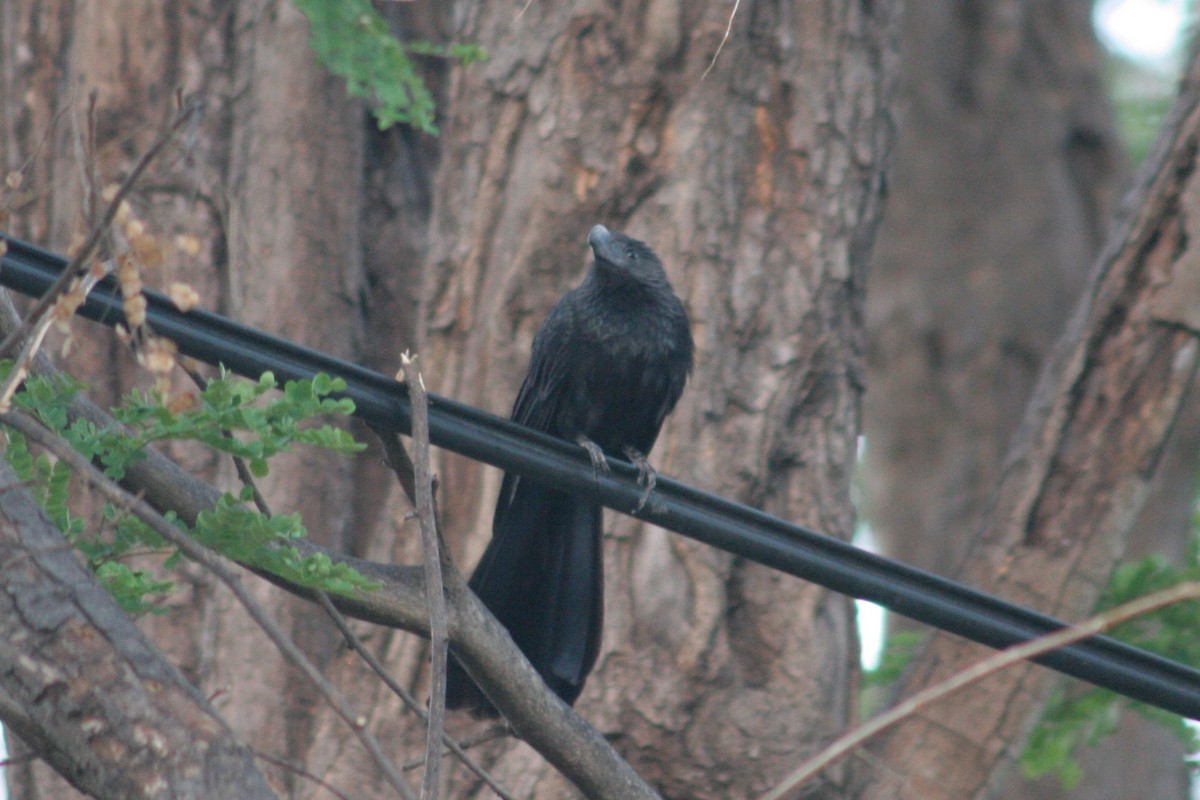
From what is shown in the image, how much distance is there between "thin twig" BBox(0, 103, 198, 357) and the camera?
2.00 metres

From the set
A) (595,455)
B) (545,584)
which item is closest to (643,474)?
(595,455)

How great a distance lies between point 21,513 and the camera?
252 cm

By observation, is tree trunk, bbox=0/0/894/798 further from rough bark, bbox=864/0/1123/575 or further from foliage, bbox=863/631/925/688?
rough bark, bbox=864/0/1123/575

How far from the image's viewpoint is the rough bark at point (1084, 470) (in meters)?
4.33

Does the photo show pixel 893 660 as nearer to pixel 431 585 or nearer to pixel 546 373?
pixel 546 373

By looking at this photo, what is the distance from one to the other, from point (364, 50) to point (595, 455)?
4.37 ft

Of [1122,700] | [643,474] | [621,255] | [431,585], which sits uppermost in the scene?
[621,255]

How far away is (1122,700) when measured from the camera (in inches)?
205

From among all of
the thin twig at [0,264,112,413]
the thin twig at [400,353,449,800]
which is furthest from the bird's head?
the thin twig at [0,264,112,413]

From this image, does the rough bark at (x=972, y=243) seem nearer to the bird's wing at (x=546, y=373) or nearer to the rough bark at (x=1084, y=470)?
the rough bark at (x=1084, y=470)

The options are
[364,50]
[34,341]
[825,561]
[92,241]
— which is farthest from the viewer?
[364,50]

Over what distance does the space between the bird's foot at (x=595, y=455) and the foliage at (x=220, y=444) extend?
0.70 meters

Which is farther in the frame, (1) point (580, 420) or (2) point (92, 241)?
(1) point (580, 420)

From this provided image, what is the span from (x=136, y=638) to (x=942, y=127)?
8.52 m
